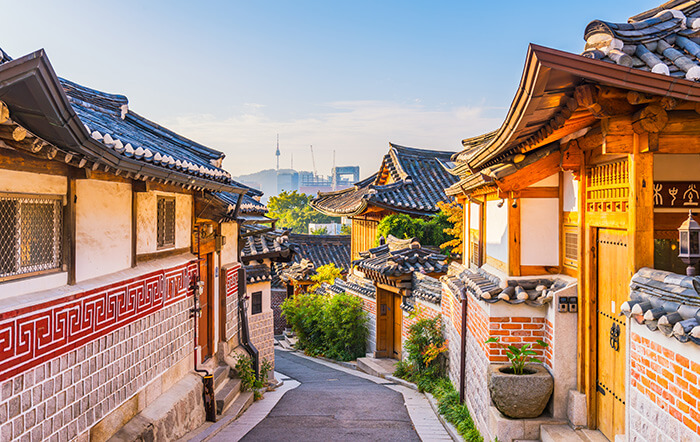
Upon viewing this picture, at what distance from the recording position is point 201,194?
10.1 meters

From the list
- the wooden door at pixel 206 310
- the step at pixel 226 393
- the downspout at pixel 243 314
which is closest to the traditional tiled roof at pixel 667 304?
the step at pixel 226 393

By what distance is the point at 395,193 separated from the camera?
2239cm

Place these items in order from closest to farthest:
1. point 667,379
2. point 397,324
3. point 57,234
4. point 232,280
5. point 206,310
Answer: point 667,379
point 57,234
point 206,310
point 232,280
point 397,324

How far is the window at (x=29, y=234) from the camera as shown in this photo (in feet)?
15.4

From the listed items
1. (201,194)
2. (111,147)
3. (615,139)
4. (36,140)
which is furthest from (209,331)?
(615,139)

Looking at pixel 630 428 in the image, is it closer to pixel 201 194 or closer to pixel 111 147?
pixel 111 147

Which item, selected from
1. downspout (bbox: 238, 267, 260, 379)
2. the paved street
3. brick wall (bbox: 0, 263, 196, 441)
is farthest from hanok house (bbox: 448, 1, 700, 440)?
downspout (bbox: 238, 267, 260, 379)

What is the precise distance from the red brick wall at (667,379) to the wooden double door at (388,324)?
41.8ft

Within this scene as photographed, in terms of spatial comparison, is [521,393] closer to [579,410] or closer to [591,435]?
[579,410]

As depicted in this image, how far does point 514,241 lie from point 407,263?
915 cm

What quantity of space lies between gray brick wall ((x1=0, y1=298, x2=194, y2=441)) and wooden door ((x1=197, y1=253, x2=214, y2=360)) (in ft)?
7.22

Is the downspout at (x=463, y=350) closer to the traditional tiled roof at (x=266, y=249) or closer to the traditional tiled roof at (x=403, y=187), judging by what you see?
the traditional tiled roof at (x=266, y=249)

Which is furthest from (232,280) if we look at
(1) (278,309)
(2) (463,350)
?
(1) (278,309)

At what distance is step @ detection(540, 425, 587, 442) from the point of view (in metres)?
6.19
